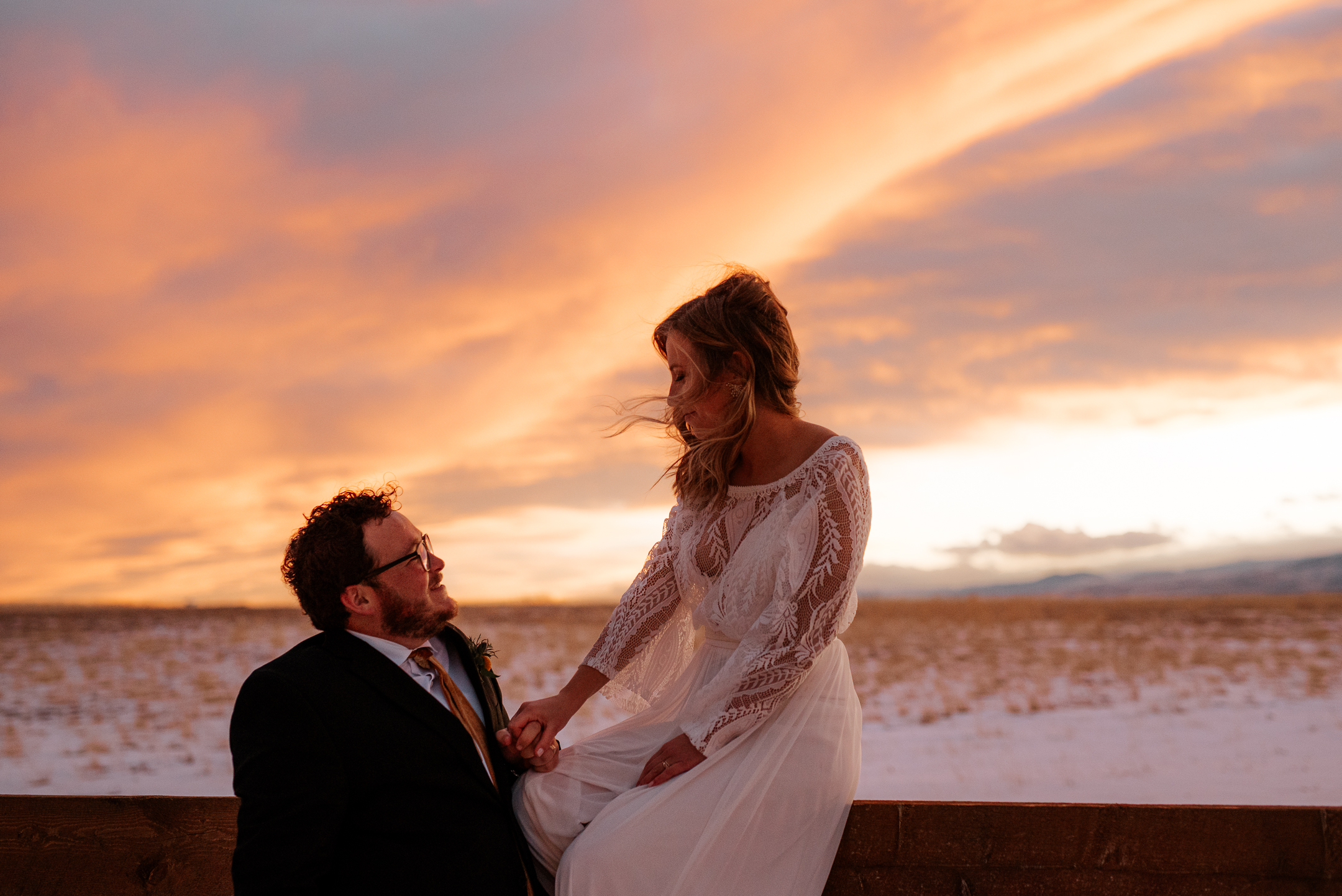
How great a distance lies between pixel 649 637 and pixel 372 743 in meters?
0.94

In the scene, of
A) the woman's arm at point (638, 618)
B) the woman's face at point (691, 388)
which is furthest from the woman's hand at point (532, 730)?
Result: the woman's face at point (691, 388)

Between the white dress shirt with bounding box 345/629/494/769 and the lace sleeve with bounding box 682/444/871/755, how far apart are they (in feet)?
1.91

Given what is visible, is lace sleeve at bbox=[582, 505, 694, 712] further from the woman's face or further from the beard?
the beard

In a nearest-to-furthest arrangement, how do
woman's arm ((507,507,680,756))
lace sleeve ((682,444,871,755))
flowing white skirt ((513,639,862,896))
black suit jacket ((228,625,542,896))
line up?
black suit jacket ((228,625,542,896)) → flowing white skirt ((513,639,862,896)) → lace sleeve ((682,444,871,755)) → woman's arm ((507,507,680,756))

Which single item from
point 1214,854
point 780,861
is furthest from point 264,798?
point 1214,854

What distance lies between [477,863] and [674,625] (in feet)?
3.10

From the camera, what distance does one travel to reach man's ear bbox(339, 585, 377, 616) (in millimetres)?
2604

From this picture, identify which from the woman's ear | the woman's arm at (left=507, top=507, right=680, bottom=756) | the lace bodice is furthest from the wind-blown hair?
the woman's arm at (left=507, top=507, right=680, bottom=756)

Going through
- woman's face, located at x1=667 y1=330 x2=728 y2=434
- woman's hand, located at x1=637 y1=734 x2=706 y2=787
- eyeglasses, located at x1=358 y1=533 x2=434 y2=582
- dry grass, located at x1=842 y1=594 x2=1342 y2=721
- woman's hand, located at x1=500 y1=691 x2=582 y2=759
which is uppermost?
woman's face, located at x1=667 y1=330 x2=728 y2=434

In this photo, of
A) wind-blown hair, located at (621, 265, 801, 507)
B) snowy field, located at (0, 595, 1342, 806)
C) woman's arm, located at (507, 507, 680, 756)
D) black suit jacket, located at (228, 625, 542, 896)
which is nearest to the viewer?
black suit jacket, located at (228, 625, 542, 896)

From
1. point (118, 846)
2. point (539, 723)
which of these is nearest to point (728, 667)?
point (539, 723)

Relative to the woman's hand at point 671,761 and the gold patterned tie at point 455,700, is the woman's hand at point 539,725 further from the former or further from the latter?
the woman's hand at point 671,761

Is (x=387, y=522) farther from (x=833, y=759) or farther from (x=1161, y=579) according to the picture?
(x=1161, y=579)

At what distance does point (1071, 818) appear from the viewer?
2473 millimetres
